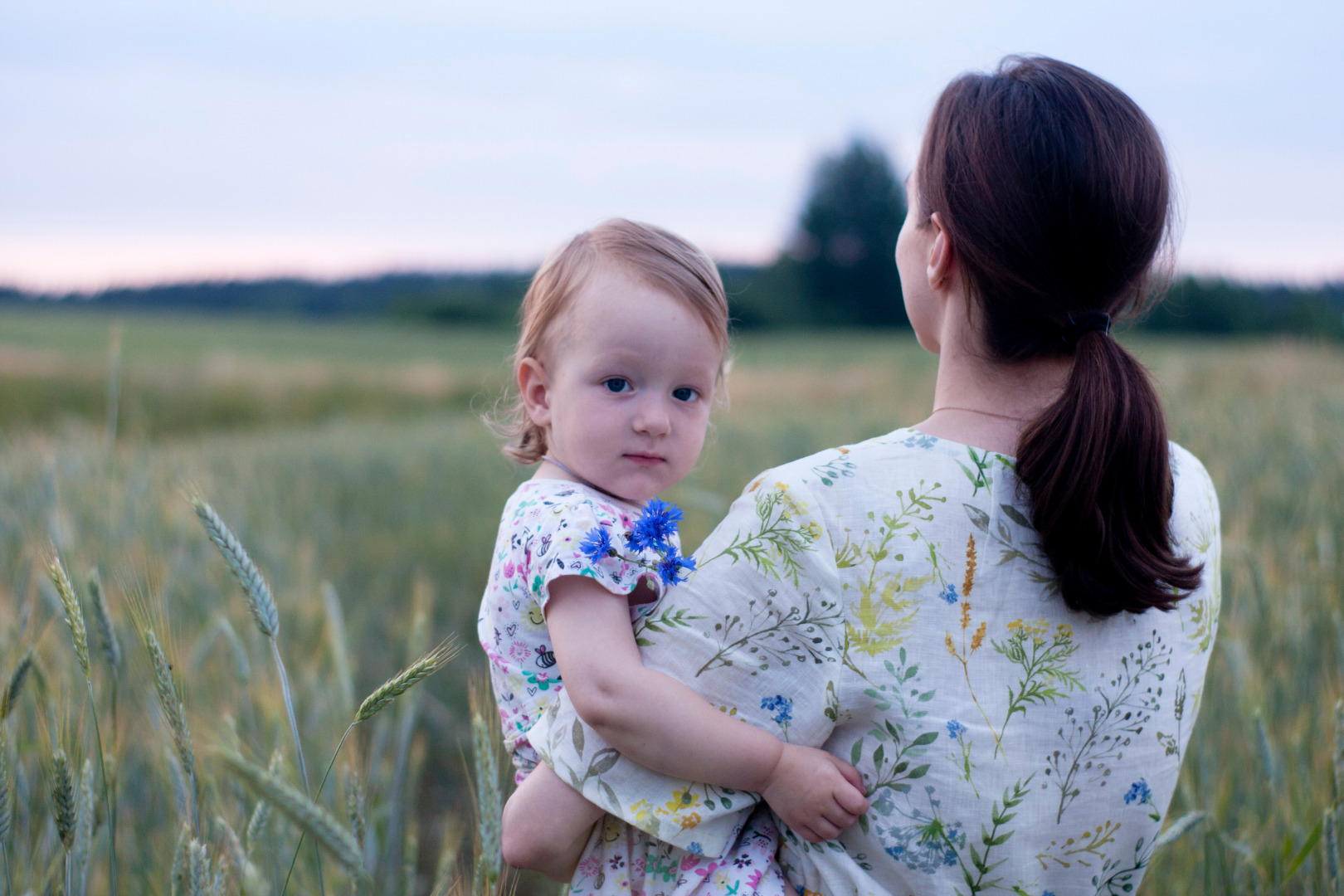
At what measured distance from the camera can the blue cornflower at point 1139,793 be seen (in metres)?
1.01

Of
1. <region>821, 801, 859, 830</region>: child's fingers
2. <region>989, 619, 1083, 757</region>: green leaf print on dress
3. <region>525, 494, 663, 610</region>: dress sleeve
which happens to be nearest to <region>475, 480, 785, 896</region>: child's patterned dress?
<region>525, 494, 663, 610</region>: dress sleeve

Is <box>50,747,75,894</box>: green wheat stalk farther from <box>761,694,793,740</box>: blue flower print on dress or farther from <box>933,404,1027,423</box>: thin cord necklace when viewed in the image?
<box>933,404,1027,423</box>: thin cord necklace

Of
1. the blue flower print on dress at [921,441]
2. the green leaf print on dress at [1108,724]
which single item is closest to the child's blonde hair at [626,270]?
the blue flower print on dress at [921,441]

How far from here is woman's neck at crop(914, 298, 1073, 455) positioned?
40.8 inches

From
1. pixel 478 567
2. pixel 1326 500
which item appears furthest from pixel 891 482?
pixel 478 567

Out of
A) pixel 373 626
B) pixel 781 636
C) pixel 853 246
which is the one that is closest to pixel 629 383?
pixel 781 636

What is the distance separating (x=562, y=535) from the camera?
3.44ft

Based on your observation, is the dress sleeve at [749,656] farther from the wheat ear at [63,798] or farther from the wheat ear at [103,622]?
the wheat ear at [103,622]

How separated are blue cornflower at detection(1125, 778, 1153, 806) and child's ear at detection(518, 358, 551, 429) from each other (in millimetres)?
890

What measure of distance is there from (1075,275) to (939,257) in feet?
0.52

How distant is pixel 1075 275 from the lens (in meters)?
1.04

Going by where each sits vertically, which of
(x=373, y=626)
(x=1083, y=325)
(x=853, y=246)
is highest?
(x=853, y=246)

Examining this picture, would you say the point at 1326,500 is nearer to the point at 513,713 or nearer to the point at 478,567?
the point at 513,713

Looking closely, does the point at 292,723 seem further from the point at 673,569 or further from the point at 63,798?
the point at 673,569
